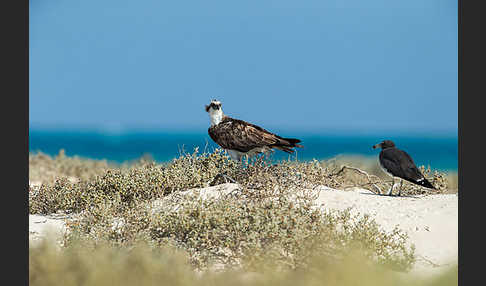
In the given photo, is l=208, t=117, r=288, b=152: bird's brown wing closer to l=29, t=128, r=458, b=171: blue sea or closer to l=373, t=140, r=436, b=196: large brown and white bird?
l=29, t=128, r=458, b=171: blue sea

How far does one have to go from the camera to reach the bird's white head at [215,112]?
800cm

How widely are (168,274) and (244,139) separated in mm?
3721

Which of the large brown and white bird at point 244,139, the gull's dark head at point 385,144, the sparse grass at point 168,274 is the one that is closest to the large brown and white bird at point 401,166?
the gull's dark head at point 385,144

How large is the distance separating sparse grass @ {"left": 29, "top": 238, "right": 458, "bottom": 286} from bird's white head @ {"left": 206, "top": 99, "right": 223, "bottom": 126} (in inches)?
138

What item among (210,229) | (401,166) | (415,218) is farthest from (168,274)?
(401,166)

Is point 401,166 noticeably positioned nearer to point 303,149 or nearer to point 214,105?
point 214,105

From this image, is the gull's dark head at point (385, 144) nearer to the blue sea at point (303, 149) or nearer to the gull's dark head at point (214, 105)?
the blue sea at point (303, 149)

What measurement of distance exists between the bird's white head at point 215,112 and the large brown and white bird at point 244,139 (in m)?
0.02

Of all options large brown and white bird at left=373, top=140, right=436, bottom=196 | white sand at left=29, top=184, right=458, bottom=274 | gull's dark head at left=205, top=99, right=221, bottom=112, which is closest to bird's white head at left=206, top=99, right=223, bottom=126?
gull's dark head at left=205, top=99, right=221, bottom=112

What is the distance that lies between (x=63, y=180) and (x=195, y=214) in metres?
3.36

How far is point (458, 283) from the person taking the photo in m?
4.93

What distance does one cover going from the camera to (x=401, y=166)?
276 inches
